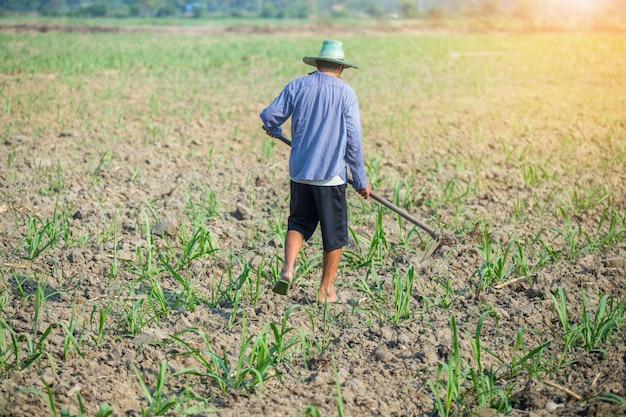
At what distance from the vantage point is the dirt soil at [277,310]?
128 inches

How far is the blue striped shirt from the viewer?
4000 mm

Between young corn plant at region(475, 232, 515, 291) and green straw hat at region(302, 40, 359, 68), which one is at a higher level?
green straw hat at region(302, 40, 359, 68)

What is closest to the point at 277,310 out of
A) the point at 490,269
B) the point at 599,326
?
the point at 490,269

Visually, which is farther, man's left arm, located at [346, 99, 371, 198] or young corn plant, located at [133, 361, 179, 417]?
man's left arm, located at [346, 99, 371, 198]

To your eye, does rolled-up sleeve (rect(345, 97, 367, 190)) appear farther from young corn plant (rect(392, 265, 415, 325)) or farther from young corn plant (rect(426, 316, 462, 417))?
young corn plant (rect(426, 316, 462, 417))

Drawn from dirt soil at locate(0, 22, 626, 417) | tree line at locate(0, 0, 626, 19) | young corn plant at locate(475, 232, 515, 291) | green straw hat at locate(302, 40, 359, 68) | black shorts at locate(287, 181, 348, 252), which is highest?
tree line at locate(0, 0, 626, 19)

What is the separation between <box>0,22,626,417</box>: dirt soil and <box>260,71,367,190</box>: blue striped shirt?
0.67 metres

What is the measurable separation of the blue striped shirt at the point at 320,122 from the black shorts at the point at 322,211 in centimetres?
10

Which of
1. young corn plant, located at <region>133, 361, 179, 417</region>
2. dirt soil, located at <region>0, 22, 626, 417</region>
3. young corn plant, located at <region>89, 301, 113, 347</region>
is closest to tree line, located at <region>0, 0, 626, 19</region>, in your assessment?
dirt soil, located at <region>0, 22, 626, 417</region>

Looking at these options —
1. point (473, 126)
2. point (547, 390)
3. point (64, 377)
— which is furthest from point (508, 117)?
point (64, 377)

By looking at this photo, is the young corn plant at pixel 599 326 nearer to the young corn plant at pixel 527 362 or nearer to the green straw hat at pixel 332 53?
the young corn plant at pixel 527 362

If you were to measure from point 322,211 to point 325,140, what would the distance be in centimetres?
40

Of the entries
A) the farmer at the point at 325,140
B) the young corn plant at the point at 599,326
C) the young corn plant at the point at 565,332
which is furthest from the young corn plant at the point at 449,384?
the farmer at the point at 325,140

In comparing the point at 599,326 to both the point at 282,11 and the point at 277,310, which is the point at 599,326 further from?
the point at 282,11
